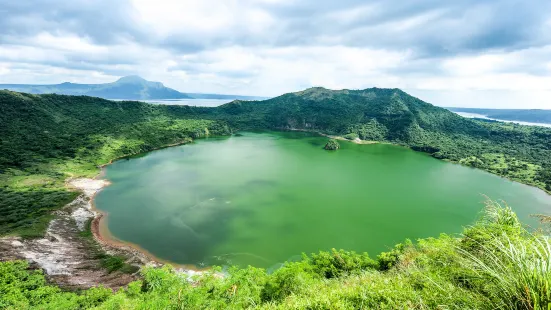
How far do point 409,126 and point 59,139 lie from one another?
124812 mm

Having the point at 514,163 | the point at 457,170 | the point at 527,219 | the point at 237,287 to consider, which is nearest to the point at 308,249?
the point at 237,287

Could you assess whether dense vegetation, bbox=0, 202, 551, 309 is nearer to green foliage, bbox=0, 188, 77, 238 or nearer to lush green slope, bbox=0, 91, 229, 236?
green foliage, bbox=0, 188, 77, 238

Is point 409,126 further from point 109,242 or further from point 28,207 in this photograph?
point 28,207

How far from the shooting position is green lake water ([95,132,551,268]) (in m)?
30.2

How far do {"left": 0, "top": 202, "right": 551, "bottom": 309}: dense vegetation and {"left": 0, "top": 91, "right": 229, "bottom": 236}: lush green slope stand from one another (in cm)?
1850

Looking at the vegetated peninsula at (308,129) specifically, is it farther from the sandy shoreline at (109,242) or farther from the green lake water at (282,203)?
the green lake water at (282,203)

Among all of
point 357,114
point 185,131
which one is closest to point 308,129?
point 357,114

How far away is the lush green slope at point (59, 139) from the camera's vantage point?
122 feet

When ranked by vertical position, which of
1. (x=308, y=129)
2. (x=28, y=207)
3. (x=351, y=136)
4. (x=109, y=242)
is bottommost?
(x=109, y=242)

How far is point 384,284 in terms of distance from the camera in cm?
945

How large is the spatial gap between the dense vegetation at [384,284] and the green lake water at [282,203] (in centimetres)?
769

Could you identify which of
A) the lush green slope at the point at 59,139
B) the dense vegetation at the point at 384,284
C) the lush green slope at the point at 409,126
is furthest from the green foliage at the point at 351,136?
the dense vegetation at the point at 384,284

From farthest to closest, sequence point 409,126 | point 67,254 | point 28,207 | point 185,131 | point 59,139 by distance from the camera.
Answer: point 409,126 < point 185,131 < point 59,139 < point 28,207 < point 67,254

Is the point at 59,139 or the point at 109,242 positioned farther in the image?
the point at 59,139
